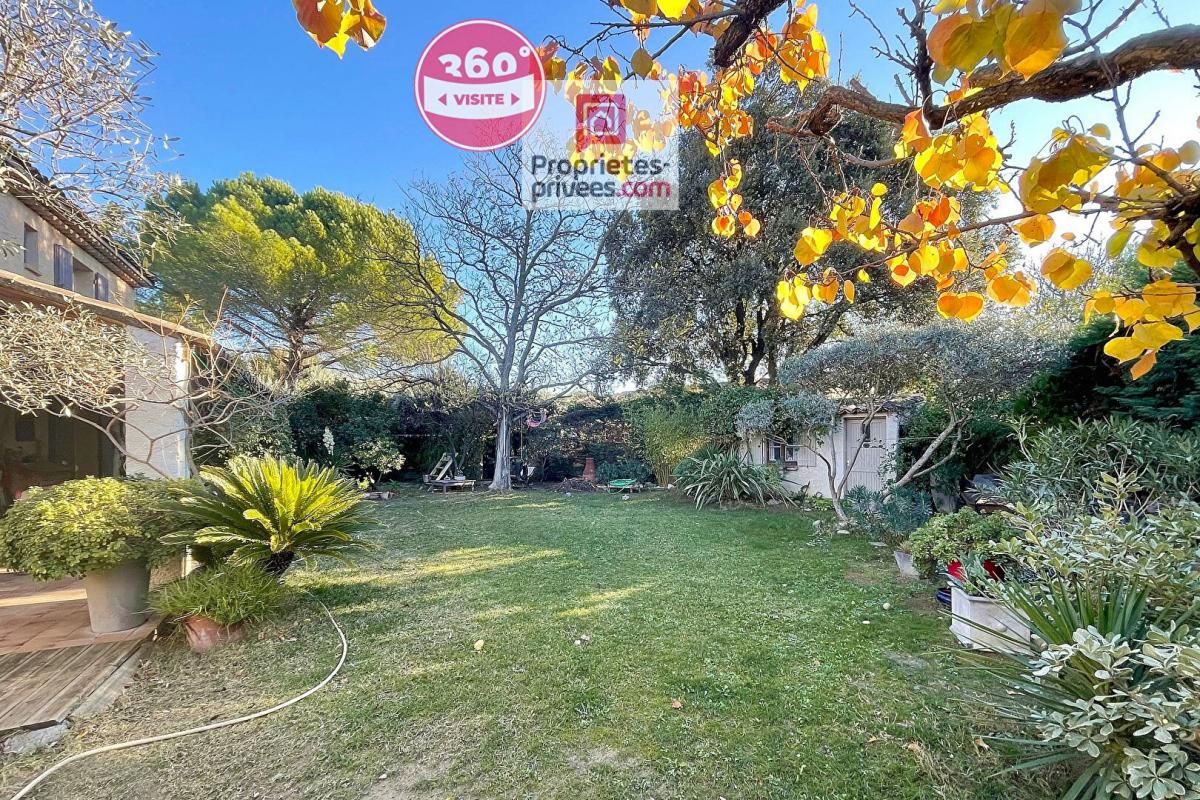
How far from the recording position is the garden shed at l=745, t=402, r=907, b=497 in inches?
295

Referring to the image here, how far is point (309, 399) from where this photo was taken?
1123cm

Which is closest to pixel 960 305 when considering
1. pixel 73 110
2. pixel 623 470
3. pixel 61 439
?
pixel 73 110

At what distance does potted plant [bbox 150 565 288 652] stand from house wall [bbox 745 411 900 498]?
23.6 feet

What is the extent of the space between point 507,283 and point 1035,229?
12.7 meters

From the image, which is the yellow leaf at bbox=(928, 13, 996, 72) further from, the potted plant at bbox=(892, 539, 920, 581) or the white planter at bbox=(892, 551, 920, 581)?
the white planter at bbox=(892, 551, 920, 581)

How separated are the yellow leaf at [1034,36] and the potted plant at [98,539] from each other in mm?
4731

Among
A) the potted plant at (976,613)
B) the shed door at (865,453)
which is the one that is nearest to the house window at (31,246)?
the potted plant at (976,613)

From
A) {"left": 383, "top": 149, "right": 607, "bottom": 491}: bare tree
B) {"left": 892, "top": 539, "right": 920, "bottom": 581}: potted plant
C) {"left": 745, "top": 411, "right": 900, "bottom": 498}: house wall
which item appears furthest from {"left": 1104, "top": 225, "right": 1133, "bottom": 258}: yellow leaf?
{"left": 383, "top": 149, "right": 607, "bottom": 491}: bare tree

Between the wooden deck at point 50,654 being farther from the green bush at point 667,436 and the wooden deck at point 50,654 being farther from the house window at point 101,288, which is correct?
the house window at point 101,288

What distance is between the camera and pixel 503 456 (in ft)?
41.4

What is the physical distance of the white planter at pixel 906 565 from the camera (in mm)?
4418

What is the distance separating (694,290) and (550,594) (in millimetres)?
9258

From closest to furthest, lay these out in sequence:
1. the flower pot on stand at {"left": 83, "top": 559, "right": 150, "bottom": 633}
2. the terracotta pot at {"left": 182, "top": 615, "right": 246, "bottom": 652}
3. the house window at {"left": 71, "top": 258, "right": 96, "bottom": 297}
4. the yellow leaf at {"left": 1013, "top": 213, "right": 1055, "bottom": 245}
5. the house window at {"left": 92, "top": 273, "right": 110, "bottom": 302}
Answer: the yellow leaf at {"left": 1013, "top": 213, "right": 1055, "bottom": 245}
the terracotta pot at {"left": 182, "top": 615, "right": 246, "bottom": 652}
the flower pot on stand at {"left": 83, "top": 559, "right": 150, "bottom": 633}
the house window at {"left": 71, "top": 258, "right": 96, "bottom": 297}
the house window at {"left": 92, "top": 273, "right": 110, "bottom": 302}

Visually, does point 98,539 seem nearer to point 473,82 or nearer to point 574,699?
point 574,699
